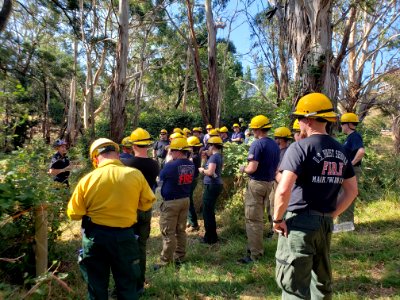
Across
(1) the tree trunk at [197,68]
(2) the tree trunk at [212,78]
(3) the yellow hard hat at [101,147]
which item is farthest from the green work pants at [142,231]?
(2) the tree trunk at [212,78]

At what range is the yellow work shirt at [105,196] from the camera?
320 cm

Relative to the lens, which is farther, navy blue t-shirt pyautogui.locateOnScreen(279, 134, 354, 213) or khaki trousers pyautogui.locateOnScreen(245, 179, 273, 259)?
khaki trousers pyautogui.locateOnScreen(245, 179, 273, 259)

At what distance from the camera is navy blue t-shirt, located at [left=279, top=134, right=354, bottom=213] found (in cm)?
296

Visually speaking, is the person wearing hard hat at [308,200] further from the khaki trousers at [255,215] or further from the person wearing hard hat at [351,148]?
the person wearing hard hat at [351,148]

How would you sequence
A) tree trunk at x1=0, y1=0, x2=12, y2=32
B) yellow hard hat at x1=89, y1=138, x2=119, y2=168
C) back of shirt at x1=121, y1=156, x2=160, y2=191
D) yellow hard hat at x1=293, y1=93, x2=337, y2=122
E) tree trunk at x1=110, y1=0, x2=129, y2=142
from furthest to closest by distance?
tree trunk at x1=0, y1=0, x2=12, y2=32 < tree trunk at x1=110, y1=0, x2=129, y2=142 < back of shirt at x1=121, y1=156, x2=160, y2=191 < yellow hard hat at x1=89, y1=138, x2=119, y2=168 < yellow hard hat at x1=293, y1=93, x2=337, y2=122

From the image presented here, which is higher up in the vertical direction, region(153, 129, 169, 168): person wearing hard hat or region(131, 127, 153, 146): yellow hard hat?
region(131, 127, 153, 146): yellow hard hat

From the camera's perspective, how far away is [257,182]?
5.37 metres

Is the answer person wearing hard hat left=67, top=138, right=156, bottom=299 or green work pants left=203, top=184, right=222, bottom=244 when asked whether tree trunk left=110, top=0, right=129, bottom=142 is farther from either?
person wearing hard hat left=67, top=138, right=156, bottom=299

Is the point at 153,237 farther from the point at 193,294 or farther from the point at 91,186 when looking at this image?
the point at 91,186

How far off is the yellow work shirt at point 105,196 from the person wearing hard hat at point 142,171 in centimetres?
113

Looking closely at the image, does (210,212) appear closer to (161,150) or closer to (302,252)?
(302,252)

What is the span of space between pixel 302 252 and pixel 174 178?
104 inches

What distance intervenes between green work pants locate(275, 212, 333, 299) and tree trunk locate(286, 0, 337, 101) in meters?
4.60

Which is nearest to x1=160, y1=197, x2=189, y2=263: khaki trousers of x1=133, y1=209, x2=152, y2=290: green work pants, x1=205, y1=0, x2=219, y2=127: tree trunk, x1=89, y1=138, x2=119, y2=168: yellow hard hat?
x1=133, y1=209, x2=152, y2=290: green work pants
